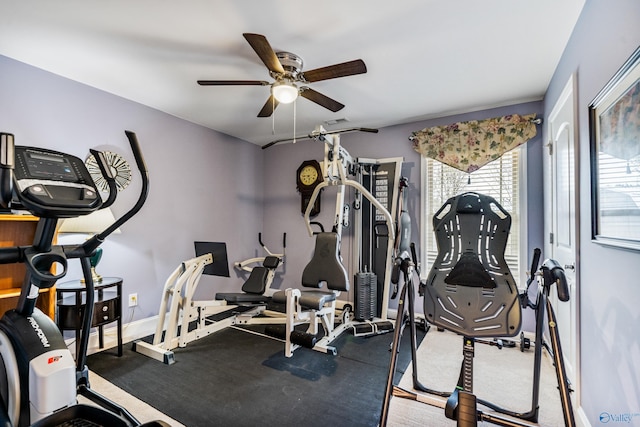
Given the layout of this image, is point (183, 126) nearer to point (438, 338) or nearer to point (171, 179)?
point (171, 179)

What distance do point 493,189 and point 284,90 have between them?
240cm

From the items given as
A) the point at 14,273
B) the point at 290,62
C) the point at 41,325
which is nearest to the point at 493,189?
the point at 290,62

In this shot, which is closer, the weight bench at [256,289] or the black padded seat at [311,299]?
the black padded seat at [311,299]

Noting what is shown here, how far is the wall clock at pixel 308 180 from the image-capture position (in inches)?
166

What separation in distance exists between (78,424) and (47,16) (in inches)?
87.8

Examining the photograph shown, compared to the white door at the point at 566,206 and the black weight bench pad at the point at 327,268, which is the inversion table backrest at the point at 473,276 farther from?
the black weight bench pad at the point at 327,268

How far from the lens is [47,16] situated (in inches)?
73.6

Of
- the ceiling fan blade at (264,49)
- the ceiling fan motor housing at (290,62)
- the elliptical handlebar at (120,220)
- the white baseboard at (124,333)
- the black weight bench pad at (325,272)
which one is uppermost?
the ceiling fan motor housing at (290,62)

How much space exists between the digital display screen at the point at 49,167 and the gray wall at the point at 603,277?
225 cm

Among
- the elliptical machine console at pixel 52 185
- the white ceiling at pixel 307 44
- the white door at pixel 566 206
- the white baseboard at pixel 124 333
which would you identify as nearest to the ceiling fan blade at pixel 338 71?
the white ceiling at pixel 307 44

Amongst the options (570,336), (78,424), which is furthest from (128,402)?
(570,336)

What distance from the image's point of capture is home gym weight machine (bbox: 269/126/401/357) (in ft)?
8.80

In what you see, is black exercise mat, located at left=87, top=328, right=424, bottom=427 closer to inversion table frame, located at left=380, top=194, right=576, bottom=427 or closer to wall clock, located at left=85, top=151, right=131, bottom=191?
inversion table frame, located at left=380, top=194, right=576, bottom=427

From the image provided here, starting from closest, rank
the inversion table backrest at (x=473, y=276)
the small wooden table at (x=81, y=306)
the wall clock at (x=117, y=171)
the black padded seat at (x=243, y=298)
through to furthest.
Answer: the inversion table backrest at (x=473, y=276)
the small wooden table at (x=81, y=306)
the wall clock at (x=117, y=171)
the black padded seat at (x=243, y=298)
